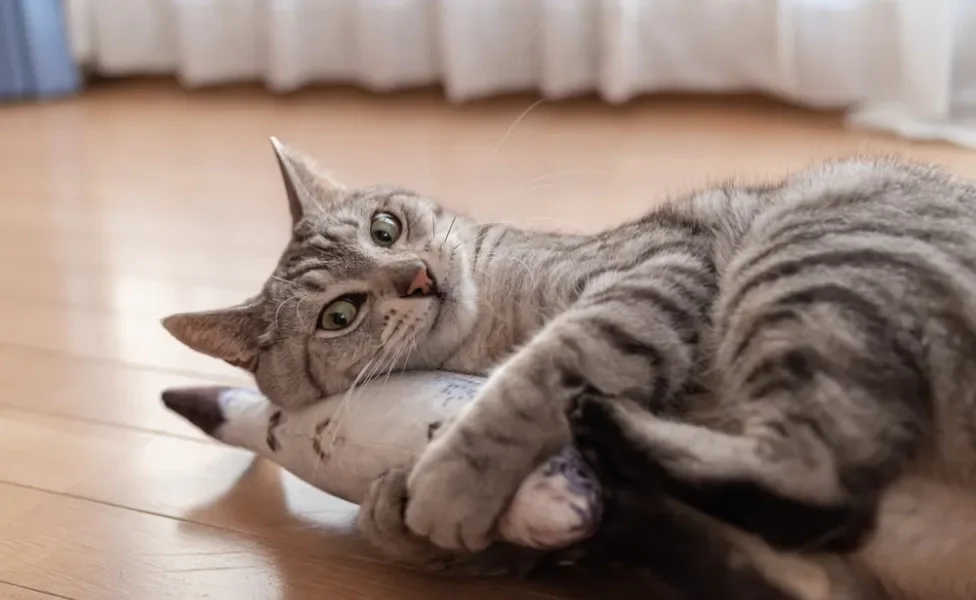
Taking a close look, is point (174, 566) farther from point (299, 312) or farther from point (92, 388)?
point (92, 388)

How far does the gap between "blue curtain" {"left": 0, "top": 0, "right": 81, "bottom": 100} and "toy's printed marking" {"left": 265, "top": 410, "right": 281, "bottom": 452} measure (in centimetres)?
321

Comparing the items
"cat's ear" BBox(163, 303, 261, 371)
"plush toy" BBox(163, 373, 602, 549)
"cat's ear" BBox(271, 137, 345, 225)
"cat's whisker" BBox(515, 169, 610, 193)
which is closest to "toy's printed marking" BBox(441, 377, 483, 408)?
"plush toy" BBox(163, 373, 602, 549)

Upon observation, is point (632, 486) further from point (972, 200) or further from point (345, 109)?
point (345, 109)

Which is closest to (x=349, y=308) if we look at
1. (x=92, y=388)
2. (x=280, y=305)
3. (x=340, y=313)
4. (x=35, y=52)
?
(x=340, y=313)

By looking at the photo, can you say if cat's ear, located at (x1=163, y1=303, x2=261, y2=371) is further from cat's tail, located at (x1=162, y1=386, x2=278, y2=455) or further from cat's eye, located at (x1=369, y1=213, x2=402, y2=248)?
cat's eye, located at (x1=369, y1=213, x2=402, y2=248)

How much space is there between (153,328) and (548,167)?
4.18 feet

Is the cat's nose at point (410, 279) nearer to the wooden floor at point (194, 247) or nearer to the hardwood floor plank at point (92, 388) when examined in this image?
the wooden floor at point (194, 247)

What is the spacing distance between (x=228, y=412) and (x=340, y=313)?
261mm

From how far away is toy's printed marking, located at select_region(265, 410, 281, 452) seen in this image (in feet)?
4.69

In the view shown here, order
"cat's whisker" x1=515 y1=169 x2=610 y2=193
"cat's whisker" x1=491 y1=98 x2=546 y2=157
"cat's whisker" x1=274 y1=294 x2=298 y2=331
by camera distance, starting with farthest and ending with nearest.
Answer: "cat's whisker" x1=491 y1=98 x2=546 y2=157, "cat's whisker" x1=515 y1=169 x2=610 y2=193, "cat's whisker" x1=274 y1=294 x2=298 y2=331

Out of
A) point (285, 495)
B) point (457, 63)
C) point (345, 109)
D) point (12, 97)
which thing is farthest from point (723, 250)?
point (12, 97)

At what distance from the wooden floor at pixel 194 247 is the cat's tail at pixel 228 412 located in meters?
0.07

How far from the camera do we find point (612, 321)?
118 centimetres

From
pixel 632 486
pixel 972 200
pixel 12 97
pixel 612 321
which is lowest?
pixel 12 97
